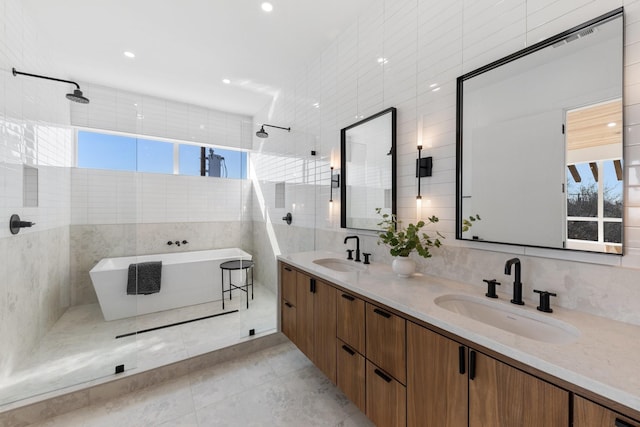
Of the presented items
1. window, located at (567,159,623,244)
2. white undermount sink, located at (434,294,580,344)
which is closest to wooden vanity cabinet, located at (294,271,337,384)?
white undermount sink, located at (434,294,580,344)

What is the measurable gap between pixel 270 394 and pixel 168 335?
1.50 m

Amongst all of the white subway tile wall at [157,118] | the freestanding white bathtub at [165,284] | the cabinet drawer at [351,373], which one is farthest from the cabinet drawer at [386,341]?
the white subway tile wall at [157,118]

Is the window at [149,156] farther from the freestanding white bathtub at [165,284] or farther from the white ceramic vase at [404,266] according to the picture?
the white ceramic vase at [404,266]

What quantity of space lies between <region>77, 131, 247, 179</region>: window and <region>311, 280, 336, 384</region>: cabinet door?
7.23 feet

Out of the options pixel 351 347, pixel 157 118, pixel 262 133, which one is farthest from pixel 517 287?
pixel 157 118

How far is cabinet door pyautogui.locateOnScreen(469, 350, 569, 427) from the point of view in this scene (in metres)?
0.77

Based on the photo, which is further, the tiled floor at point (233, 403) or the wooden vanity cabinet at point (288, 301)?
the wooden vanity cabinet at point (288, 301)

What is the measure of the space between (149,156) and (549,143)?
4.68 m

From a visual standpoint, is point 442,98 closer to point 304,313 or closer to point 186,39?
point 304,313

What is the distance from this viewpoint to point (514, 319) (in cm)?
121

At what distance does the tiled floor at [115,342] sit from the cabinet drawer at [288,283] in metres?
0.46

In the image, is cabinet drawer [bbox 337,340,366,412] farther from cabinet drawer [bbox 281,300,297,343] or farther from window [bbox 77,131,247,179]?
window [bbox 77,131,247,179]

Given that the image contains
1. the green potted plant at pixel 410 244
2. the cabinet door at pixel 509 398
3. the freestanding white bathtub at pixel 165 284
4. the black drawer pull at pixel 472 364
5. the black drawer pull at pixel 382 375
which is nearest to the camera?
the cabinet door at pixel 509 398

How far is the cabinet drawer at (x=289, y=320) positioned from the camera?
2287mm
